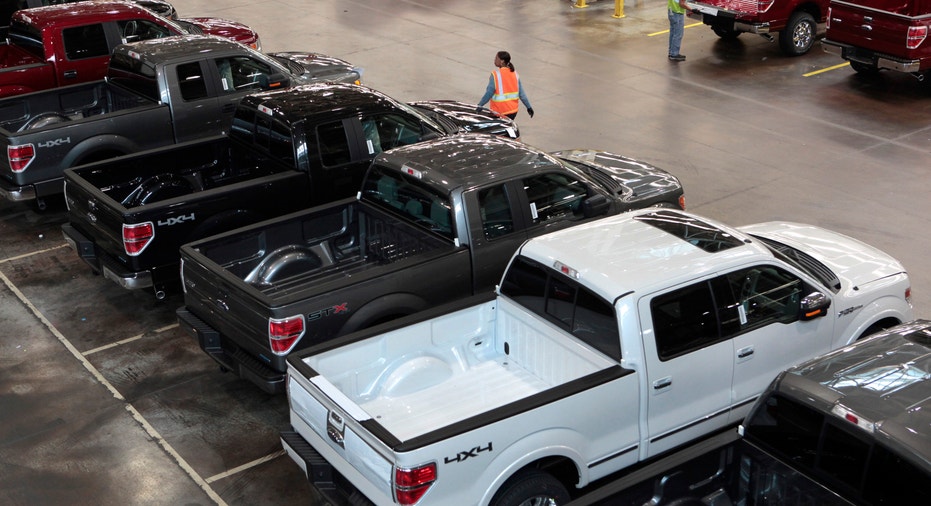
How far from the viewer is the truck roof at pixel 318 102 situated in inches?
397

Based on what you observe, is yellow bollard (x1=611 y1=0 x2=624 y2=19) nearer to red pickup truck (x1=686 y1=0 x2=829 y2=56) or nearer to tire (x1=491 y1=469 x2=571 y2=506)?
red pickup truck (x1=686 y1=0 x2=829 y2=56)

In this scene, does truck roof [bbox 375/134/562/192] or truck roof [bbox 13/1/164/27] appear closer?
truck roof [bbox 375/134/562/192]

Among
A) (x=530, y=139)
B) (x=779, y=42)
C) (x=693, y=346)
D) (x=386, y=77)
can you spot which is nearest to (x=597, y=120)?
(x=530, y=139)

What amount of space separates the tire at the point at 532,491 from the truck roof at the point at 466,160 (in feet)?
9.25

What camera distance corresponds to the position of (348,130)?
10.2m

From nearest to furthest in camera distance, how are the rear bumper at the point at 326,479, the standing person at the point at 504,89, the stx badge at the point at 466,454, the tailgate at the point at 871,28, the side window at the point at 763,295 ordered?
the stx badge at the point at 466,454 < the rear bumper at the point at 326,479 < the side window at the point at 763,295 < the standing person at the point at 504,89 < the tailgate at the point at 871,28

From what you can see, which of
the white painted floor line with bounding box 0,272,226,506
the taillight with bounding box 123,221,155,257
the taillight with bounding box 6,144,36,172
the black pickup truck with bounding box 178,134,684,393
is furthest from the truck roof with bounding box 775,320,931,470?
the taillight with bounding box 6,144,36,172

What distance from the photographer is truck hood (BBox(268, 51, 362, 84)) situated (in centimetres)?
1375

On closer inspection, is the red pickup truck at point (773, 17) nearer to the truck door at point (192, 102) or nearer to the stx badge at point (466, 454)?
the truck door at point (192, 102)

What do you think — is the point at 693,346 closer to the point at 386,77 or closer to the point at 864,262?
the point at 864,262

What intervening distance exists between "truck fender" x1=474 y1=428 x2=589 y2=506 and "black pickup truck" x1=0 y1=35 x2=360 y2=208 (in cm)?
731

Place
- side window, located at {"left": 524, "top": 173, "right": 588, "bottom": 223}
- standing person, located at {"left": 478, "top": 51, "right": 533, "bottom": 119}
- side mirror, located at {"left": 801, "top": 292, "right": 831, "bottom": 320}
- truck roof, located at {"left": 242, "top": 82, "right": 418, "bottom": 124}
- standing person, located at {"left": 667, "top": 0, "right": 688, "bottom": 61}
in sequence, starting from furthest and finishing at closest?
standing person, located at {"left": 667, "top": 0, "right": 688, "bottom": 61} < standing person, located at {"left": 478, "top": 51, "right": 533, "bottom": 119} < truck roof, located at {"left": 242, "top": 82, "right": 418, "bottom": 124} < side window, located at {"left": 524, "top": 173, "right": 588, "bottom": 223} < side mirror, located at {"left": 801, "top": 292, "right": 831, "bottom": 320}

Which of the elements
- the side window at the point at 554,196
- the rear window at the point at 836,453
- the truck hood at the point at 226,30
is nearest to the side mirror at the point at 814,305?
the rear window at the point at 836,453

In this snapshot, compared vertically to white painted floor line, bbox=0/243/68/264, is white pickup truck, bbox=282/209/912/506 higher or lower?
higher
